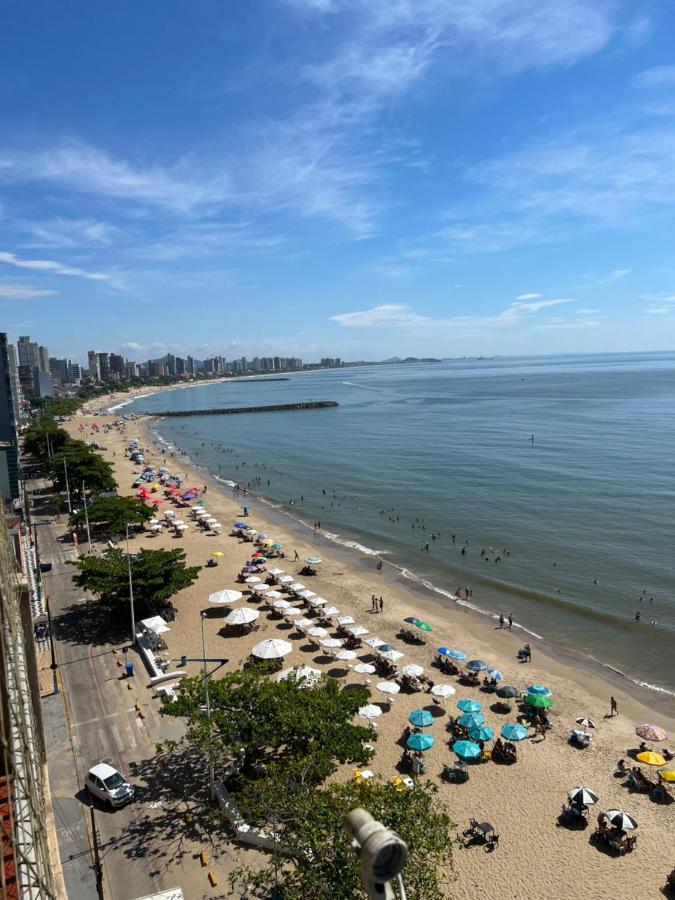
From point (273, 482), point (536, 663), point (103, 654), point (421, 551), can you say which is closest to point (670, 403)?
point (273, 482)

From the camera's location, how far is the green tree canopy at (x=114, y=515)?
47.9 meters

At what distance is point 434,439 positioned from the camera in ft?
348

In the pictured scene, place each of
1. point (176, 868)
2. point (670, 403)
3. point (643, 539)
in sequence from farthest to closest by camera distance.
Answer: point (670, 403), point (643, 539), point (176, 868)

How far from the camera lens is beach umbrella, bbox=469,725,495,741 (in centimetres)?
2283

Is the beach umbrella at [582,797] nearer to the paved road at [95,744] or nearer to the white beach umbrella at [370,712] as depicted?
the white beach umbrella at [370,712]

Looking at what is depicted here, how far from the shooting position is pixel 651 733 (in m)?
23.9

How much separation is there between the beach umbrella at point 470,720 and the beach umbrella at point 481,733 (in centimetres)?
16

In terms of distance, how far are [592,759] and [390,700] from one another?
8.35m

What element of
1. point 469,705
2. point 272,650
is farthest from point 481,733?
point 272,650

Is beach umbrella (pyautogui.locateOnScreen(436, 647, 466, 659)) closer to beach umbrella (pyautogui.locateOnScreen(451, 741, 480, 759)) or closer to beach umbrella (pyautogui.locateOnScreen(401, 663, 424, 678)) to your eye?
beach umbrella (pyautogui.locateOnScreen(401, 663, 424, 678))

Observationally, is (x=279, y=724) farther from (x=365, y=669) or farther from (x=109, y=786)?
(x=365, y=669)

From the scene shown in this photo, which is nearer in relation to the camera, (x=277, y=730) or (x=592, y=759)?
(x=277, y=730)

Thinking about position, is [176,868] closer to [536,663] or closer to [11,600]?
[11,600]

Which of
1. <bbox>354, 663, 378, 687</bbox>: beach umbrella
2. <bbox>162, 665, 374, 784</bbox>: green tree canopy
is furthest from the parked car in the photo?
<bbox>354, 663, 378, 687</bbox>: beach umbrella
